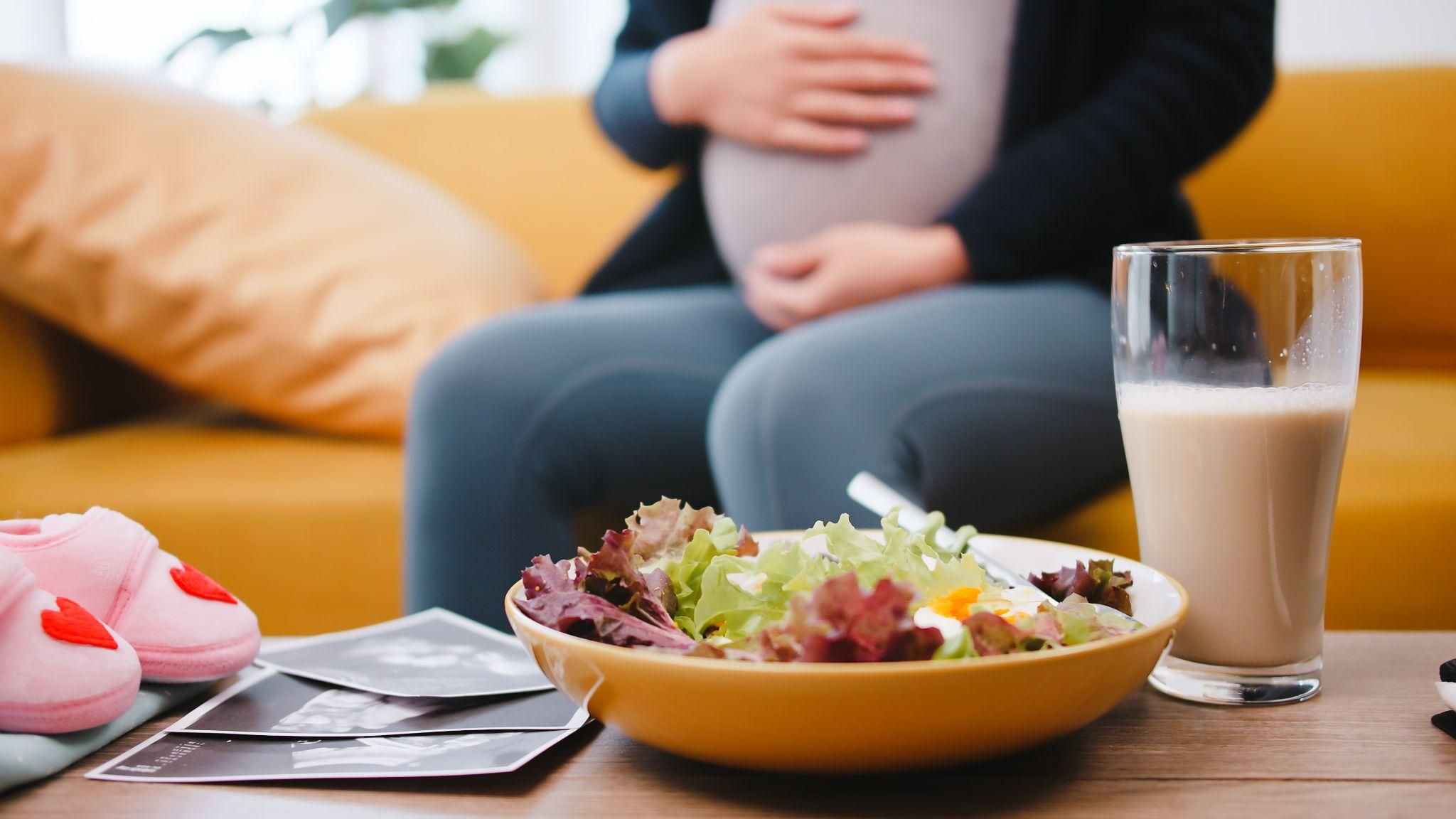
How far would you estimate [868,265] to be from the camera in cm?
105

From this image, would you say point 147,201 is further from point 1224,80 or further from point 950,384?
point 1224,80

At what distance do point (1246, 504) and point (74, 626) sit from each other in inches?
20.0

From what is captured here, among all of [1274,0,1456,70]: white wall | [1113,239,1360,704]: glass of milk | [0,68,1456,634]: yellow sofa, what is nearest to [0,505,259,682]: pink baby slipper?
[1113,239,1360,704]: glass of milk

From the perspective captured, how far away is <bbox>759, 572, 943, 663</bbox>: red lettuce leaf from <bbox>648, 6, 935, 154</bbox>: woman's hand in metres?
0.78

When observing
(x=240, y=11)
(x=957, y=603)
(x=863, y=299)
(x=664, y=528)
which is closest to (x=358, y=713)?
(x=664, y=528)

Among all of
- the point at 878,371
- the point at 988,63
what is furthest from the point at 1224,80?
the point at 878,371

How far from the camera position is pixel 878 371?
2.79ft

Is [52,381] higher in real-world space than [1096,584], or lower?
lower

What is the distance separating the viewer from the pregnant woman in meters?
0.87

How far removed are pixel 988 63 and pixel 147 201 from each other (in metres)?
0.91

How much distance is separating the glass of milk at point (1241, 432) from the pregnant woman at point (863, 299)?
11.7 inches

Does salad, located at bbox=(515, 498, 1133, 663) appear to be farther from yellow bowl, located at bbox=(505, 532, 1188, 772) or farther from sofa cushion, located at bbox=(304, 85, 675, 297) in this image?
sofa cushion, located at bbox=(304, 85, 675, 297)

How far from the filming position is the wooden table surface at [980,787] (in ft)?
1.36

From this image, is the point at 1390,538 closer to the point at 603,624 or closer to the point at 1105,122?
the point at 1105,122
